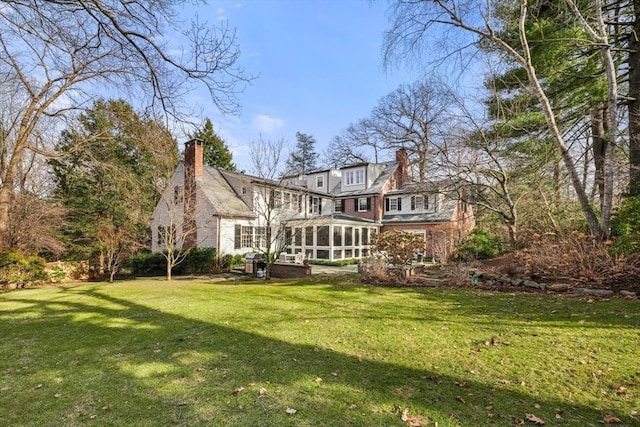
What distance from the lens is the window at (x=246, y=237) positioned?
764 inches

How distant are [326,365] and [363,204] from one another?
71.1 feet

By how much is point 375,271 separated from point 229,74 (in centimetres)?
819

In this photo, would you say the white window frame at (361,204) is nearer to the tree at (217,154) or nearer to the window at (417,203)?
the window at (417,203)

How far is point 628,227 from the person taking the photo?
320 inches

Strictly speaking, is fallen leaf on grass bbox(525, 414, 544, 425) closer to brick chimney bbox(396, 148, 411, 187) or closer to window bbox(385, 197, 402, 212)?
window bbox(385, 197, 402, 212)

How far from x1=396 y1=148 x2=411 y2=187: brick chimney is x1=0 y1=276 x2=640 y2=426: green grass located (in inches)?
803

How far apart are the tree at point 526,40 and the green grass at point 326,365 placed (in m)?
3.73

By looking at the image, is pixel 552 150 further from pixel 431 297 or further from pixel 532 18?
pixel 431 297

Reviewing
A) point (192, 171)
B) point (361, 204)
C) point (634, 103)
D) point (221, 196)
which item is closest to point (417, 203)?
point (361, 204)

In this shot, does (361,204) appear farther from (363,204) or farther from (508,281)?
(508,281)

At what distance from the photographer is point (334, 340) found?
5109mm

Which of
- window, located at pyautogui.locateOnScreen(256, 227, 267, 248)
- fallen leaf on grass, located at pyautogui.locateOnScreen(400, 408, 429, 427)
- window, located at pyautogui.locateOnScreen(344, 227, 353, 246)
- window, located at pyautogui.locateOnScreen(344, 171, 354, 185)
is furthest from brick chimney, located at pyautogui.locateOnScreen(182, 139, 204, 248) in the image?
fallen leaf on grass, located at pyautogui.locateOnScreen(400, 408, 429, 427)

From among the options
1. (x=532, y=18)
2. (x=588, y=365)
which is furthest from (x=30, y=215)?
(x=532, y=18)

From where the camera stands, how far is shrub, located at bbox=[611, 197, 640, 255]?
753 centimetres
